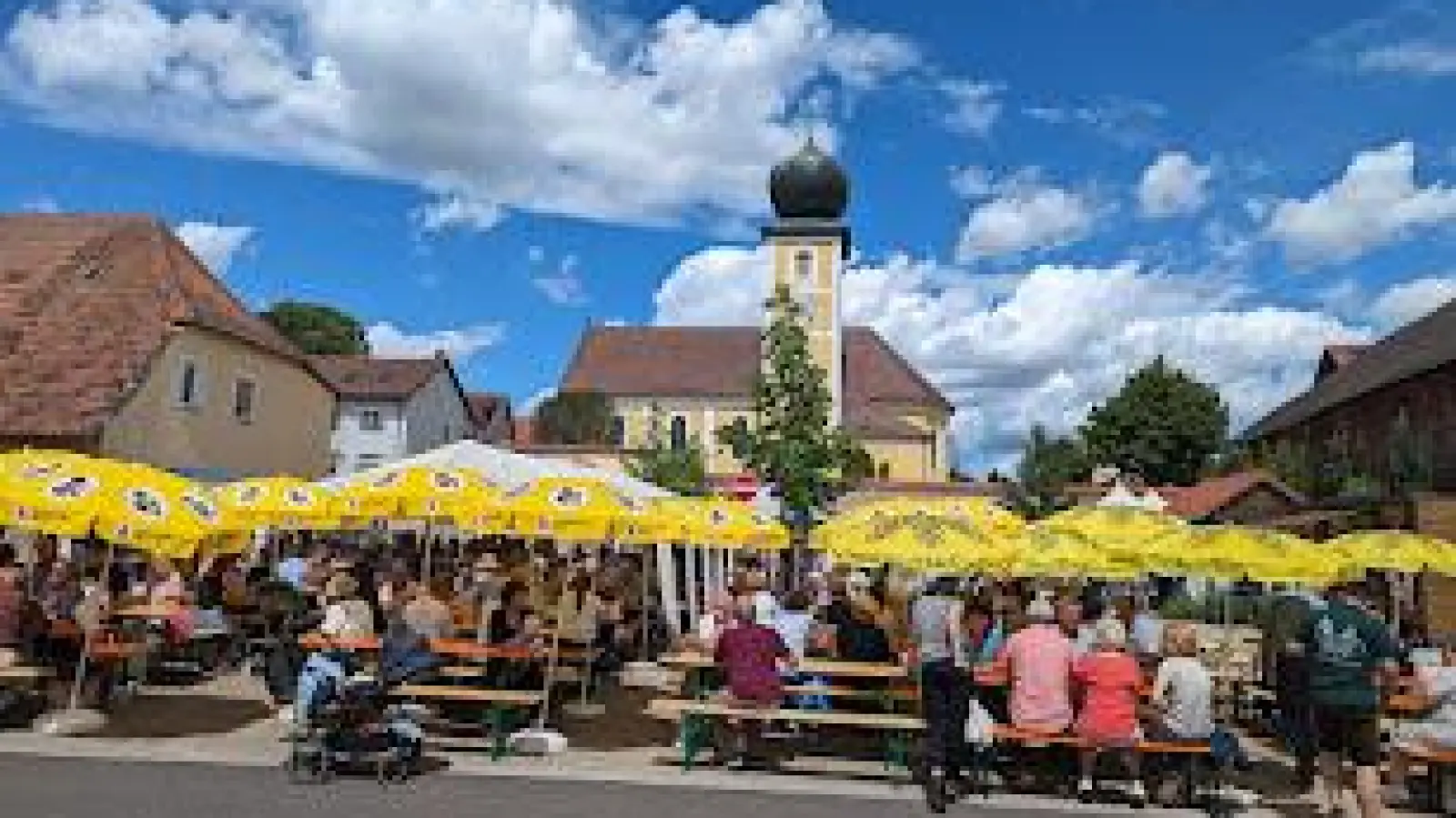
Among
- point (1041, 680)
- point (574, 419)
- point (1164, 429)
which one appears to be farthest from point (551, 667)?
point (574, 419)

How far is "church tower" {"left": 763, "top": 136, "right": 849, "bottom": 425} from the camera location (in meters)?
74.9

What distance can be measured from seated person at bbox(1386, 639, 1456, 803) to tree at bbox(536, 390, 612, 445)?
63.3m

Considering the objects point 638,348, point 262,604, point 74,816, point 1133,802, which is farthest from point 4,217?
point 638,348

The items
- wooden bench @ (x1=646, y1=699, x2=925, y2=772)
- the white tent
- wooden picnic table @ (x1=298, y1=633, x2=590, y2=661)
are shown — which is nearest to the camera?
wooden bench @ (x1=646, y1=699, x2=925, y2=772)

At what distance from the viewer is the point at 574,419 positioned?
76.8 metres

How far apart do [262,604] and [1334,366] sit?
5738 centimetres

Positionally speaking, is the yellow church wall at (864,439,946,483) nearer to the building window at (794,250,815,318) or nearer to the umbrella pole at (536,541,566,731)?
the building window at (794,250,815,318)

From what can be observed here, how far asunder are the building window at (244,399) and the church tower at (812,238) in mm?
40694

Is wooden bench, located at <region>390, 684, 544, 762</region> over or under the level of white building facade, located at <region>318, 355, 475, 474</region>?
under

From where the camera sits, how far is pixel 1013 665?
42.3 ft

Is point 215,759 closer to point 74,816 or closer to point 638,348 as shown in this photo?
point 74,816

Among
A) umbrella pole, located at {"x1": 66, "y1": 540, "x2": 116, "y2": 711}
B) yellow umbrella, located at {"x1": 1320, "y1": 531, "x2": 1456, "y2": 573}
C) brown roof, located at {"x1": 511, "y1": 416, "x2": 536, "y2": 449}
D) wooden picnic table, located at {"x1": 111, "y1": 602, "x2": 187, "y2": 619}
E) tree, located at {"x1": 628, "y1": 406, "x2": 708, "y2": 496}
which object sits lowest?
umbrella pole, located at {"x1": 66, "y1": 540, "x2": 116, "y2": 711}

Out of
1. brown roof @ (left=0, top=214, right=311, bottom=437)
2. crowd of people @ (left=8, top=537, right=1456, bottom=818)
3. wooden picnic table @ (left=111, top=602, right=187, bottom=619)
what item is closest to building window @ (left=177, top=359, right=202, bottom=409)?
brown roof @ (left=0, top=214, right=311, bottom=437)

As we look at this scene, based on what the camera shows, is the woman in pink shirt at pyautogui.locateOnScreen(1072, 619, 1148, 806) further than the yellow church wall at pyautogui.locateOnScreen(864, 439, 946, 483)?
No
